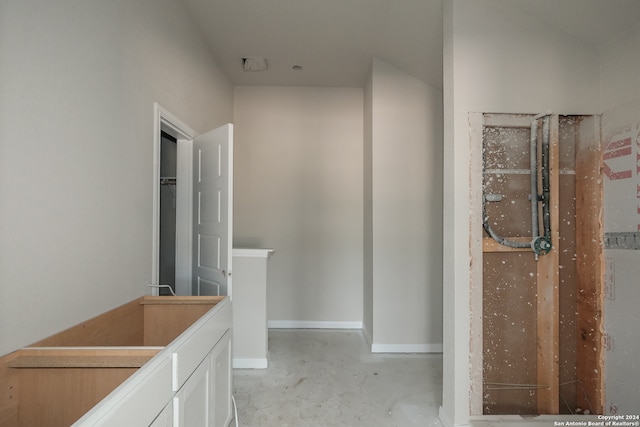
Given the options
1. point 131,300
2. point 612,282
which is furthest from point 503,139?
point 131,300

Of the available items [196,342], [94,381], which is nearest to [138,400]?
[94,381]

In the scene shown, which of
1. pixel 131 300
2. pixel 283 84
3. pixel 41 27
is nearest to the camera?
pixel 41 27

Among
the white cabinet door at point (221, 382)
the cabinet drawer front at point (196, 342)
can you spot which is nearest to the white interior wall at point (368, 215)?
the white cabinet door at point (221, 382)

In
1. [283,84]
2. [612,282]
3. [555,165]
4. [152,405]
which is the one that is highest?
[283,84]

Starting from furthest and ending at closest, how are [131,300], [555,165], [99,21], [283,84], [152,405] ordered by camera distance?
[283,84] < [555,165] < [131,300] < [99,21] < [152,405]

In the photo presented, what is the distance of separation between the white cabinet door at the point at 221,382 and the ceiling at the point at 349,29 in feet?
8.17

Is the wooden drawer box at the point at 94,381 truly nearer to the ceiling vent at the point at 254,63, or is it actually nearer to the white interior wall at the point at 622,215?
the white interior wall at the point at 622,215

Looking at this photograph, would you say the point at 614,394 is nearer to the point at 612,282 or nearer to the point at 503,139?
the point at 612,282

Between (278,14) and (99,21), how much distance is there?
1558mm

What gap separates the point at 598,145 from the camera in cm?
203

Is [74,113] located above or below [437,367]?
above

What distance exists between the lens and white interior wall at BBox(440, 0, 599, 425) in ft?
6.63

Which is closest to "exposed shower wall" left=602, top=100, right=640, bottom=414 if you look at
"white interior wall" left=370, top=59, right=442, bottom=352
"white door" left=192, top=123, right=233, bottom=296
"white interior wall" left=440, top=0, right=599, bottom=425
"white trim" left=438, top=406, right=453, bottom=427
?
"white interior wall" left=440, top=0, right=599, bottom=425

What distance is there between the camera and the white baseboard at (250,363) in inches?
117
